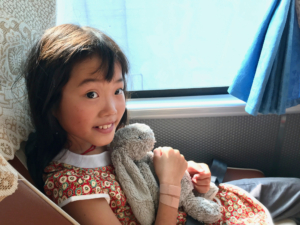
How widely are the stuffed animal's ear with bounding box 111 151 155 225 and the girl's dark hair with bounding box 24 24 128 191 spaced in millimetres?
194

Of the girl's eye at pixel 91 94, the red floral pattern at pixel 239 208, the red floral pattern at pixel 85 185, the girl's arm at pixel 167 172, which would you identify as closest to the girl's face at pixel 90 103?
the girl's eye at pixel 91 94

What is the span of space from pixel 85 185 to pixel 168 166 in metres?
0.28

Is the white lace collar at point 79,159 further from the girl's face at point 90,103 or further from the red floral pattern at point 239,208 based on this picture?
the red floral pattern at point 239,208

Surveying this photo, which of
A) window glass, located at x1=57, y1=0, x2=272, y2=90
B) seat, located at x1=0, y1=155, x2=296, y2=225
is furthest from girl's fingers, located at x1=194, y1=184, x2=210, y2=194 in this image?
window glass, located at x1=57, y1=0, x2=272, y2=90

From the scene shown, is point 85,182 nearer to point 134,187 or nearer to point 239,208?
point 134,187

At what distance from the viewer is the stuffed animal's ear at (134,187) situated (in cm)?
73

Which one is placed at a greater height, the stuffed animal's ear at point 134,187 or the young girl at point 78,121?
the young girl at point 78,121

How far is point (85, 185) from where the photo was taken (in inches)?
26.0

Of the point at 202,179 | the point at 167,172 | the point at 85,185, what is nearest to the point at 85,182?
the point at 85,185

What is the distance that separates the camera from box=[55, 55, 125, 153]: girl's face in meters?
0.67

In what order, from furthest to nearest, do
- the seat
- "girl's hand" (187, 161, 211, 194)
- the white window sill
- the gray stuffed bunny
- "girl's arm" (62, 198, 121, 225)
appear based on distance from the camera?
the white window sill < "girl's hand" (187, 161, 211, 194) < the gray stuffed bunny < "girl's arm" (62, 198, 121, 225) < the seat

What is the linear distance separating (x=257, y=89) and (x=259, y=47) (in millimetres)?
191

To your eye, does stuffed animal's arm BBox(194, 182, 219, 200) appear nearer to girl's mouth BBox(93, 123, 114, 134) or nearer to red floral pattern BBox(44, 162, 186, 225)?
red floral pattern BBox(44, 162, 186, 225)

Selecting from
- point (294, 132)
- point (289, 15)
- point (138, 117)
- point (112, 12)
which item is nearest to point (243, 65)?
point (289, 15)
